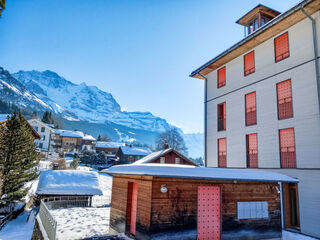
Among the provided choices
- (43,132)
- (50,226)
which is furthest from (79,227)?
(43,132)

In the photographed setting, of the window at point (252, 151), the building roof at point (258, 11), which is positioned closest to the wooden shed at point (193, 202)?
the window at point (252, 151)

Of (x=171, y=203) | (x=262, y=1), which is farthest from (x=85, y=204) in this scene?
(x=262, y=1)

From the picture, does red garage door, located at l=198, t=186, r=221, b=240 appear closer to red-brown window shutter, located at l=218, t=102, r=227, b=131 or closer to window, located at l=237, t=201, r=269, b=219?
window, located at l=237, t=201, r=269, b=219

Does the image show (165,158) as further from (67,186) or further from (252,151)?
(252,151)

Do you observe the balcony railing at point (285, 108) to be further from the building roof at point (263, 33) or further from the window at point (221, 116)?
the window at point (221, 116)

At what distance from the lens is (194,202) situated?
827 cm

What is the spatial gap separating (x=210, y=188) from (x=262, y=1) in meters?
14.5

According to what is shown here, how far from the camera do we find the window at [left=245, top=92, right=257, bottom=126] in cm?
1453

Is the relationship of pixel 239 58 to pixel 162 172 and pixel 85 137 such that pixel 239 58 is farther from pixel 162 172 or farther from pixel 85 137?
pixel 85 137

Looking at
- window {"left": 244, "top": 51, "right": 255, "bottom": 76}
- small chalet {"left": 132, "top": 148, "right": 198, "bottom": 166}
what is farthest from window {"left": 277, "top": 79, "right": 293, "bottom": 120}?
small chalet {"left": 132, "top": 148, "right": 198, "bottom": 166}

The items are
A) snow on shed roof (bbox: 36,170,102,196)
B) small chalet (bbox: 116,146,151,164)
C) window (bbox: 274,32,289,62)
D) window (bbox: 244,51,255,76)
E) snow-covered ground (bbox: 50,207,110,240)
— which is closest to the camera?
snow-covered ground (bbox: 50,207,110,240)

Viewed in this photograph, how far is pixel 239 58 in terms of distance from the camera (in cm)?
1614

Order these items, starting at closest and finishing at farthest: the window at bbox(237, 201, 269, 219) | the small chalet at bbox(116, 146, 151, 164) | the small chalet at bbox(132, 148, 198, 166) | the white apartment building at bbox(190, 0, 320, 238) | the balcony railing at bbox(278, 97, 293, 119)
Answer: the window at bbox(237, 201, 269, 219) < the white apartment building at bbox(190, 0, 320, 238) < the balcony railing at bbox(278, 97, 293, 119) < the small chalet at bbox(132, 148, 198, 166) < the small chalet at bbox(116, 146, 151, 164)

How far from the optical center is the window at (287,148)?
38.9 feet
